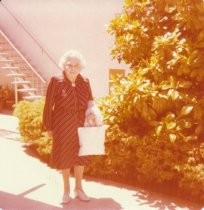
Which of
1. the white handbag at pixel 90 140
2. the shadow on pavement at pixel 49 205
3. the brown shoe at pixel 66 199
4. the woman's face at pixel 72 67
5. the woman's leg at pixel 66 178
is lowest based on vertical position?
the shadow on pavement at pixel 49 205

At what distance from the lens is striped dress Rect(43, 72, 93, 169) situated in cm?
559

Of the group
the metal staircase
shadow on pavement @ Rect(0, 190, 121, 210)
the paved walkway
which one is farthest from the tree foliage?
the metal staircase

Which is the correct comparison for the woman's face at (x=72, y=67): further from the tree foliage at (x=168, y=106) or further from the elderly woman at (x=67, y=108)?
the tree foliage at (x=168, y=106)

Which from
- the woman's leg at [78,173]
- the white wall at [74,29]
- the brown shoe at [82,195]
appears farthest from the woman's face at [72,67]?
the white wall at [74,29]

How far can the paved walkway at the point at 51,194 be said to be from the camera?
593 centimetres

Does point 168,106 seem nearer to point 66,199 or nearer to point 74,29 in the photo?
point 66,199

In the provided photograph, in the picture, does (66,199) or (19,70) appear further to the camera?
(19,70)

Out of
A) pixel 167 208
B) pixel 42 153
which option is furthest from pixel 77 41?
pixel 167 208

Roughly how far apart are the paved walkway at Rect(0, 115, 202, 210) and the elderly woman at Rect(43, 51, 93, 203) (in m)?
0.62

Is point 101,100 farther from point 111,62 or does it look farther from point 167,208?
point 111,62

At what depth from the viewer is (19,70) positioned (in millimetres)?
13750

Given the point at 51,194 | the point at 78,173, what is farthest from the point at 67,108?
the point at 51,194

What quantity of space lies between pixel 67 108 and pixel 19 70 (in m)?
8.50

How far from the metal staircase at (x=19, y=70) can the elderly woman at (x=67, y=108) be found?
7.08 m
